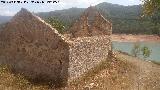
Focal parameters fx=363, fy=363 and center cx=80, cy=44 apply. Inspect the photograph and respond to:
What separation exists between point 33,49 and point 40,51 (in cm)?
46

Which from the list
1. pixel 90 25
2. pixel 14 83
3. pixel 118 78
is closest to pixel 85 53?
pixel 118 78

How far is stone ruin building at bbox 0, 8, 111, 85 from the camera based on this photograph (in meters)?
18.0

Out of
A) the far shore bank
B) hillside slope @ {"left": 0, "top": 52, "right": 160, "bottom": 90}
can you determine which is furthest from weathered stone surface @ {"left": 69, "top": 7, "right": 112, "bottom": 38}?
the far shore bank

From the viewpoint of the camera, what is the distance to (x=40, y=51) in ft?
61.0

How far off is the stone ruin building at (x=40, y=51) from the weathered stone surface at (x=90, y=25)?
5.86 metres

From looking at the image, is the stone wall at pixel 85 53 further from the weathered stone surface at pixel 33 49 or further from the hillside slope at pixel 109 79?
the weathered stone surface at pixel 33 49

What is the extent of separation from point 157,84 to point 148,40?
64213 millimetres

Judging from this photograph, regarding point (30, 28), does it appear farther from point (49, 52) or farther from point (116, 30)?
point (116, 30)

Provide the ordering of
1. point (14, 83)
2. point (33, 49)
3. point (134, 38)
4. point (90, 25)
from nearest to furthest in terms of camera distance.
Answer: point (14, 83)
point (33, 49)
point (90, 25)
point (134, 38)

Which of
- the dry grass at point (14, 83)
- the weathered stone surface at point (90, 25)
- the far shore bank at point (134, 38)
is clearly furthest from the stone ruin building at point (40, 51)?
the far shore bank at point (134, 38)

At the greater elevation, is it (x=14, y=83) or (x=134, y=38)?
(x=14, y=83)

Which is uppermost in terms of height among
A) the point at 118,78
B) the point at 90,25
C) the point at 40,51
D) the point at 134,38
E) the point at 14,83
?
the point at 90,25

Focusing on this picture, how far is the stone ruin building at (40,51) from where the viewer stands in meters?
18.0

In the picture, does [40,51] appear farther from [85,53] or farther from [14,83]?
[85,53]
